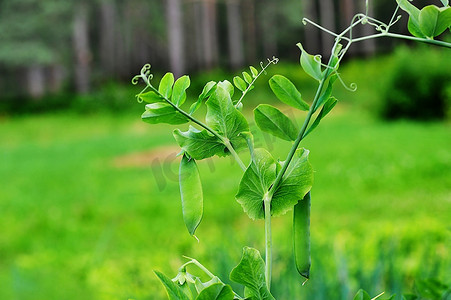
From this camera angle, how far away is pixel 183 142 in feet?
1.38

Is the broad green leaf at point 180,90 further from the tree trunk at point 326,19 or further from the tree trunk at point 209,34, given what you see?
→ the tree trunk at point 326,19

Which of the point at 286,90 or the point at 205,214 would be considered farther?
the point at 205,214

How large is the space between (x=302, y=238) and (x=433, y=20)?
18cm

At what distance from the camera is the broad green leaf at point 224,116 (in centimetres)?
42

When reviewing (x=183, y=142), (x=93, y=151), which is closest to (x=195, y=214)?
(x=183, y=142)

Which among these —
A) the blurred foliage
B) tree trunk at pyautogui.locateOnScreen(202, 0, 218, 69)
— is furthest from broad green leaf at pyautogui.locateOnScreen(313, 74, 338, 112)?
tree trunk at pyautogui.locateOnScreen(202, 0, 218, 69)

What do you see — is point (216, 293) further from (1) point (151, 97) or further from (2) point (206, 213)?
(2) point (206, 213)

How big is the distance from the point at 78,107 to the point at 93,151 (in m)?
9.10

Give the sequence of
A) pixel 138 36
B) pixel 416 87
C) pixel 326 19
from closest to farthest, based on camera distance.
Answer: pixel 416 87
pixel 326 19
pixel 138 36

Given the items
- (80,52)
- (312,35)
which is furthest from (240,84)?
(312,35)

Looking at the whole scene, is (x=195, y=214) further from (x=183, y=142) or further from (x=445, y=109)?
(x=445, y=109)

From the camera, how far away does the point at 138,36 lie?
29.3 m

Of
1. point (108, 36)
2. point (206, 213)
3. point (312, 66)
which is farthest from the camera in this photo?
point (108, 36)

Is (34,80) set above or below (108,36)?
below
